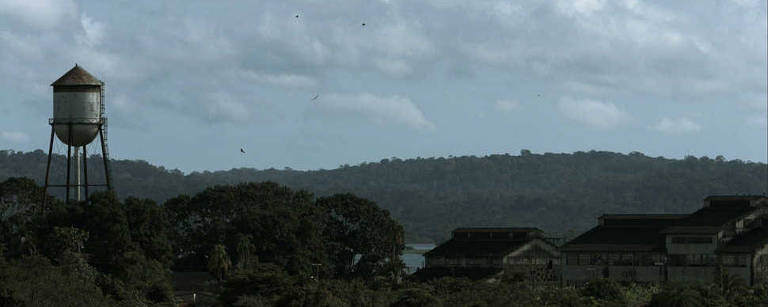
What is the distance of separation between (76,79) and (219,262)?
23479 mm

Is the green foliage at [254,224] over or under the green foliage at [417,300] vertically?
over

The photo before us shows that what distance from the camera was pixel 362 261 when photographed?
15975cm

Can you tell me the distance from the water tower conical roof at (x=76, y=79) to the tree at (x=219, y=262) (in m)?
21.1

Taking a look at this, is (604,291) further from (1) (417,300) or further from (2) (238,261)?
(2) (238,261)

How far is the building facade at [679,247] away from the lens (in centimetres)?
14688

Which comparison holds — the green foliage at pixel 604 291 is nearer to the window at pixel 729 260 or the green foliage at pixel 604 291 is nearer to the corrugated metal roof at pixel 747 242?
Result: the window at pixel 729 260

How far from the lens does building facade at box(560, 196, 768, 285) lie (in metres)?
147

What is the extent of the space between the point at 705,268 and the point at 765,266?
20.8ft

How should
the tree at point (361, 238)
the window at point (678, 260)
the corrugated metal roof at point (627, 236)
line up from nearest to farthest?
the window at point (678, 260), the corrugated metal roof at point (627, 236), the tree at point (361, 238)

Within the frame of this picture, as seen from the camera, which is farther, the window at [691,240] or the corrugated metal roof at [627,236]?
the corrugated metal roof at [627,236]

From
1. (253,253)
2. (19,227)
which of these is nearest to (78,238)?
(19,227)

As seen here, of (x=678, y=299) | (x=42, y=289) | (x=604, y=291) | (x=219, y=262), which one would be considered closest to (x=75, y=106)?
(x=219, y=262)

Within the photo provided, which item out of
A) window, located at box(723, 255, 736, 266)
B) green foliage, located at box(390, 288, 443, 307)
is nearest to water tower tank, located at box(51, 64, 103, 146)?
green foliage, located at box(390, 288, 443, 307)

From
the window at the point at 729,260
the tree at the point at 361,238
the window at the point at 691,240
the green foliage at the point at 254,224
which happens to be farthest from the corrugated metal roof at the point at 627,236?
the green foliage at the point at 254,224
